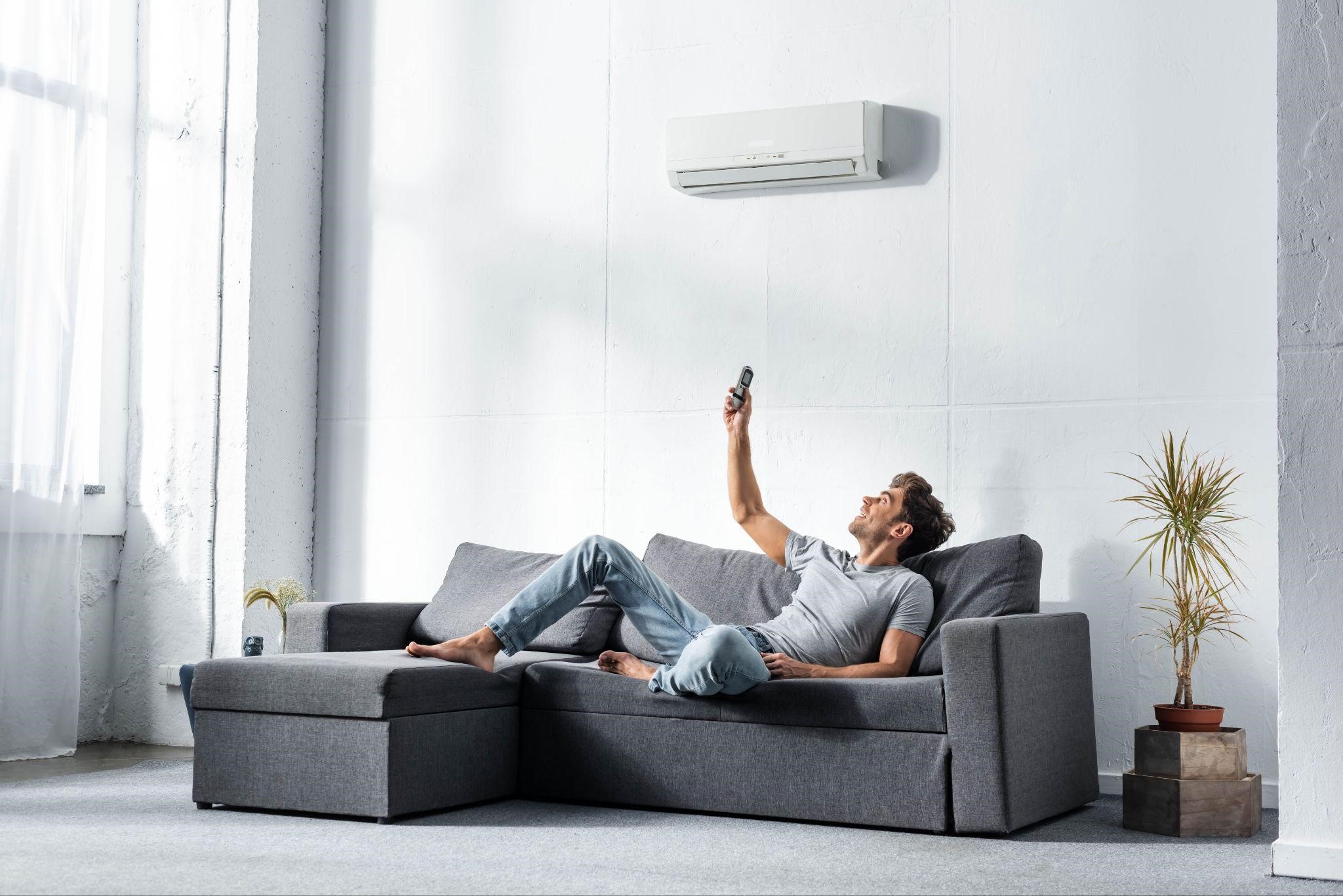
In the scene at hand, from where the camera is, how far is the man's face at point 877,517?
13.7ft

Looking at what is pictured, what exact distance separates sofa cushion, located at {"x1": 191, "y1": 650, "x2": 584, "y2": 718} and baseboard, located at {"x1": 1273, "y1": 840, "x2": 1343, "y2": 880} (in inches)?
81.1

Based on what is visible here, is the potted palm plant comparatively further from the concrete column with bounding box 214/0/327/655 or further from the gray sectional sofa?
the concrete column with bounding box 214/0/327/655

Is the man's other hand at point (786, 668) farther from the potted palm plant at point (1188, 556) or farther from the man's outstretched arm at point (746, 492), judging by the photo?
the potted palm plant at point (1188, 556)

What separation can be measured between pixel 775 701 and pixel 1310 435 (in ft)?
4.79

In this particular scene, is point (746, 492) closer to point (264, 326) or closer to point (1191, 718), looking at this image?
point (1191, 718)

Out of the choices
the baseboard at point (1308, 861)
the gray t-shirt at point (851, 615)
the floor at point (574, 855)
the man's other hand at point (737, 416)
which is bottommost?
the floor at point (574, 855)

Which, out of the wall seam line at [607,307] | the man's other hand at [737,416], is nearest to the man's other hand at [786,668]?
the man's other hand at [737,416]

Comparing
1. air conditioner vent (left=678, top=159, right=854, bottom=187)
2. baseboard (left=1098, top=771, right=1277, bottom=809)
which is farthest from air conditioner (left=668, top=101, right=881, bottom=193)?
baseboard (left=1098, top=771, right=1277, bottom=809)

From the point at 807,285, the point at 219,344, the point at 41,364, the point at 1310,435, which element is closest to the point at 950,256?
the point at 807,285

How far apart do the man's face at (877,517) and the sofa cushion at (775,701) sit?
551 mm

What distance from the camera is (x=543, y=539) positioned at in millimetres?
5184

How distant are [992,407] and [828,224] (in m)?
0.84

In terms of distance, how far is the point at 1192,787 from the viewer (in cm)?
362

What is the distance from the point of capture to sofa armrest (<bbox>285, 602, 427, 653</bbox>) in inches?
175
